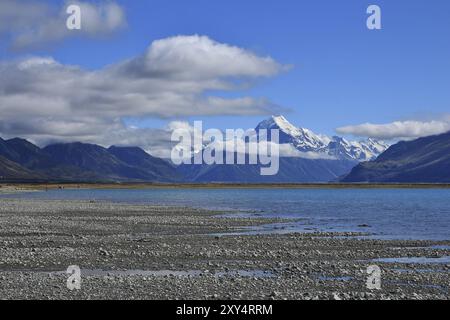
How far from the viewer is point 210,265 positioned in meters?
29.4

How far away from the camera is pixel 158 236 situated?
145 feet

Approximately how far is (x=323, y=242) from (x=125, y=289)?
21.4 m

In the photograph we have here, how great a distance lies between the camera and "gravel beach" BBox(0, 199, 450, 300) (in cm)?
2222

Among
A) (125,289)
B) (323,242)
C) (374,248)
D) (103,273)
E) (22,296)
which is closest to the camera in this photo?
(22,296)

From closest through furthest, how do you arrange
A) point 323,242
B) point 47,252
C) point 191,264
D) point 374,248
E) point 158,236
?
point 191,264 < point 47,252 < point 374,248 < point 323,242 < point 158,236

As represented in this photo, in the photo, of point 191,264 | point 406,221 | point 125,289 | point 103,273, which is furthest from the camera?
point 406,221

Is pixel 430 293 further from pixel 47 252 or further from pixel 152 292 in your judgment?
pixel 47 252

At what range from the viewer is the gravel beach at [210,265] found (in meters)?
22.2

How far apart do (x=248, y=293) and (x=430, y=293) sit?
7.68m
